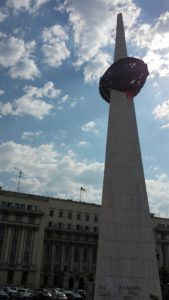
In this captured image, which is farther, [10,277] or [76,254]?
[76,254]

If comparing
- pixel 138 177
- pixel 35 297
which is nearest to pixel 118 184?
pixel 138 177

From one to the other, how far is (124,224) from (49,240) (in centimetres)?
6586

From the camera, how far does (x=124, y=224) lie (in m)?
29.1

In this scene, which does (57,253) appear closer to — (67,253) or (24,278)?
(67,253)

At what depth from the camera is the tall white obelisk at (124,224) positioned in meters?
27.5

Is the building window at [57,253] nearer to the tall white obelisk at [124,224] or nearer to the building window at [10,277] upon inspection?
the building window at [10,277]

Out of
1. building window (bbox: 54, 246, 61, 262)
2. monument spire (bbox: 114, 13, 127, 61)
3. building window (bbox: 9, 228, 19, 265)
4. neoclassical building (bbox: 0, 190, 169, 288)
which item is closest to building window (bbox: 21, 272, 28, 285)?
neoclassical building (bbox: 0, 190, 169, 288)

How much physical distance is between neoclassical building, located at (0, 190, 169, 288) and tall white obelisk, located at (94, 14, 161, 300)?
5676 cm

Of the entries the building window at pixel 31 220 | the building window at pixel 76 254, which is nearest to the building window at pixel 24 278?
the building window at pixel 31 220

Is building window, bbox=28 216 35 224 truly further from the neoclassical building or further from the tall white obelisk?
the tall white obelisk

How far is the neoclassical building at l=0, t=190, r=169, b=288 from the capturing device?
269 ft

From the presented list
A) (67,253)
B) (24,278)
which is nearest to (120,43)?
(24,278)

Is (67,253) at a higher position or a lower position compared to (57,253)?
higher

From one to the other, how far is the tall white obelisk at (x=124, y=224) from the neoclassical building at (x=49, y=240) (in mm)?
56763
